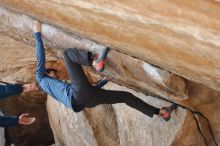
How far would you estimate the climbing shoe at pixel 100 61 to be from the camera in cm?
469

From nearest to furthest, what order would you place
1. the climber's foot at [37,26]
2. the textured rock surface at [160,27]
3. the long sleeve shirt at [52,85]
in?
the textured rock surface at [160,27], the long sleeve shirt at [52,85], the climber's foot at [37,26]

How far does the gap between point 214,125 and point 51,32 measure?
262 cm

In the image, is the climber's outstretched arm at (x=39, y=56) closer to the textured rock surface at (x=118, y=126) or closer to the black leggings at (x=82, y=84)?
the black leggings at (x=82, y=84)

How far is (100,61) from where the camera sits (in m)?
4.73

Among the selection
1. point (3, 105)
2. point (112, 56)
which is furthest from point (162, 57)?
point (3, 105)

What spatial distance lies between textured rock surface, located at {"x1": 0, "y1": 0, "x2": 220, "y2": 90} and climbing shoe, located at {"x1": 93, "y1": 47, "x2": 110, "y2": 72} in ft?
1.59

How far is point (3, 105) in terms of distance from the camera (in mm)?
9711

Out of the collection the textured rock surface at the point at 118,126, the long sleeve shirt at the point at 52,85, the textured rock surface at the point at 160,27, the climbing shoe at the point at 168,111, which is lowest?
the textured rock surface at the point at 118,126

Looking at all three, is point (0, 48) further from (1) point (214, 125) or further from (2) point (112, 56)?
(1) point (214, 125)

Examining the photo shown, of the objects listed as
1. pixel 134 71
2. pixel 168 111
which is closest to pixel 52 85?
pixel 134 71

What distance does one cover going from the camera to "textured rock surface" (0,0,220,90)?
2.69m

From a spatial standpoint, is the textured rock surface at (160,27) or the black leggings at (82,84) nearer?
the textured rock surface at (160,27)

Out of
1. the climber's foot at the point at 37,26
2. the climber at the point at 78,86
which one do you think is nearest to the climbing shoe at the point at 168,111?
the climber at the point at 78,86

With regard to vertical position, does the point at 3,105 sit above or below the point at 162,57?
below
